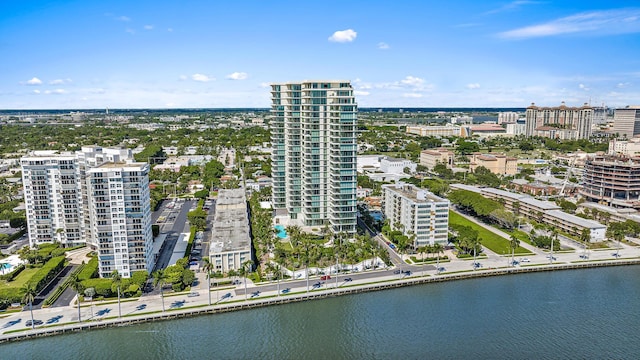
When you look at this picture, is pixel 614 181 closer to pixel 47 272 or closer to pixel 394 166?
pixel 394 166

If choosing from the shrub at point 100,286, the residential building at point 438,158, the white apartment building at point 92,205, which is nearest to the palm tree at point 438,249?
the white apartment building at point 92,205

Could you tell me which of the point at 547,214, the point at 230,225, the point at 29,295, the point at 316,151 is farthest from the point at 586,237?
the point at 29,295

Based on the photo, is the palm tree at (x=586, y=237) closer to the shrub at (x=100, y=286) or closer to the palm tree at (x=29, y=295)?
the shrub at (x=100, y=286)

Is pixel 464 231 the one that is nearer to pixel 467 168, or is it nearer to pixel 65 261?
pixel 65 261

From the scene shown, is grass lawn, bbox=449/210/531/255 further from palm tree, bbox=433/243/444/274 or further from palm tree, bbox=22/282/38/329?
palm tree, bbox=22/282/38/329

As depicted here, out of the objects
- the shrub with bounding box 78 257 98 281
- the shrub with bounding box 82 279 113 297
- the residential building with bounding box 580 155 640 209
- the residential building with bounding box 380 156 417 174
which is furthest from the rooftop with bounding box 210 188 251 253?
the residential building with bounding box 580 155 640 209
